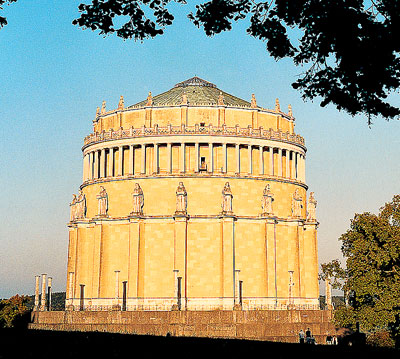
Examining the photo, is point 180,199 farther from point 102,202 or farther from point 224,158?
point 102,202

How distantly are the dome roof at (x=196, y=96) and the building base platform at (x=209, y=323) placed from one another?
23.4 metres

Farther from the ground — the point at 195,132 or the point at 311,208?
the point at 195,132

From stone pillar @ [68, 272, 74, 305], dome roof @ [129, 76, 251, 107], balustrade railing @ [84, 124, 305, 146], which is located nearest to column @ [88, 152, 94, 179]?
balustrade railing @ [84, 124, 305, 146]

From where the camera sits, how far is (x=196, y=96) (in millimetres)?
72000

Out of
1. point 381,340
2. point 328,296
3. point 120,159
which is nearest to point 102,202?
point 120,159

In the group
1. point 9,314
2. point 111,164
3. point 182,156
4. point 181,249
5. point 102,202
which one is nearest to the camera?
point 181,249

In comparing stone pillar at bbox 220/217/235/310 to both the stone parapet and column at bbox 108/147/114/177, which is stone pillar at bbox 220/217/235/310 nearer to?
the stone parapet

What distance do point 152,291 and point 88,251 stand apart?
366 inches

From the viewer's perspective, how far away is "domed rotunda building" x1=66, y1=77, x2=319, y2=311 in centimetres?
6338

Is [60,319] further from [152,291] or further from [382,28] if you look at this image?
[382,28]

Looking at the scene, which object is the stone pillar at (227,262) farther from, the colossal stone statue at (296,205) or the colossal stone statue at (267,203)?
the colossal stone statue at (296,205)

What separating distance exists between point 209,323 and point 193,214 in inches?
627

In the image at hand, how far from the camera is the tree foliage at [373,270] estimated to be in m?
43.7

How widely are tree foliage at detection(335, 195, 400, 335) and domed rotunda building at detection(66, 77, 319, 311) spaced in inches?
652
